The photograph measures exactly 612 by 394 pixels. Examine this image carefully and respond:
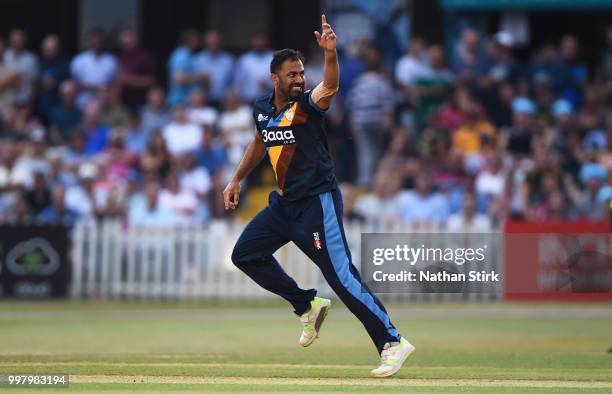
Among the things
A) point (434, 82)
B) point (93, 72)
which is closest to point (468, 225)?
point (434, 82)

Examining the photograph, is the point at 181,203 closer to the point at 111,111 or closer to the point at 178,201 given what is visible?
the point at 178,201

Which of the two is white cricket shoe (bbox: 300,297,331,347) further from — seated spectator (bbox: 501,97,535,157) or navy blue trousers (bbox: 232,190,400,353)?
seated spectator (bbox: 501,97,535,157)

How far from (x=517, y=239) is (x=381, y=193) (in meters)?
2.88

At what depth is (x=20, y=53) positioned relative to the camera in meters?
25.3

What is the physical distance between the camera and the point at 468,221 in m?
21.3

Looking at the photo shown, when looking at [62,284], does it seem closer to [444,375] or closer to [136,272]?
[136,272]

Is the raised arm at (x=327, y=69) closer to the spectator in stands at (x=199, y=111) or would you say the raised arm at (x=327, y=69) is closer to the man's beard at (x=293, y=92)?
the man's beard at (x=293, y=92)

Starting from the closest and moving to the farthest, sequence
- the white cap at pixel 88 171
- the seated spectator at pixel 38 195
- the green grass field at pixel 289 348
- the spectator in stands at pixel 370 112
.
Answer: the green grass field at pixel 289 348 < the seated spectator at pixel 38 195 < the white cap at pixel 88 171 < the spectator in stands at pixel 370 112

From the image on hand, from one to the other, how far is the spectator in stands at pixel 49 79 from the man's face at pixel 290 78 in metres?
14.8

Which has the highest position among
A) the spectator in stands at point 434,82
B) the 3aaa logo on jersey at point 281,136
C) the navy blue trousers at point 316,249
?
the spectator in stands at point 434,82

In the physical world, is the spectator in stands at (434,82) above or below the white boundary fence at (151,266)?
above

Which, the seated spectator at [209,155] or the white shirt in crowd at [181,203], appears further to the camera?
the seated spectator at [209,155]

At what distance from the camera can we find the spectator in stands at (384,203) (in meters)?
22.0

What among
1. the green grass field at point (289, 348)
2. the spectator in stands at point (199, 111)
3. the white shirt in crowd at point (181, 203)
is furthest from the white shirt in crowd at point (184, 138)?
the green grass field at point (289, 348)
